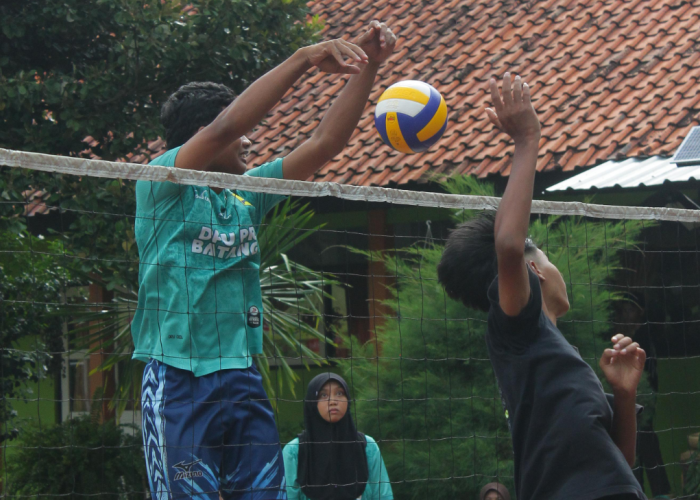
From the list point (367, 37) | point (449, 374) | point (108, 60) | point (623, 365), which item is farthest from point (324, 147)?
point (108, 60)

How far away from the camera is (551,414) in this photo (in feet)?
7.20

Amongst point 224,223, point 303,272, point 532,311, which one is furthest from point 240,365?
point 303,272

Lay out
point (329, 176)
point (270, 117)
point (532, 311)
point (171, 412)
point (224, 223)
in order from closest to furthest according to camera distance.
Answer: point (532, 311) → point (171, 412) → point (224, 223) → point (329, 176) → point (270, 117)

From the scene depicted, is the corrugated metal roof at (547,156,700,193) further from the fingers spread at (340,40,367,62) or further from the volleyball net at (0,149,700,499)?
the fingers spread at (340,40,367,62)

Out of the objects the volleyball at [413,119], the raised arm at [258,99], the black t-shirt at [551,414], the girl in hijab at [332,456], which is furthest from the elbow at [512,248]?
the girl in hijab at [332,456]

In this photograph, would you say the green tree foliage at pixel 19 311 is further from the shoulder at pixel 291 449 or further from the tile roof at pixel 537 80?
the tile roof at pixel 537 80

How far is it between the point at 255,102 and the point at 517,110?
2.43ft

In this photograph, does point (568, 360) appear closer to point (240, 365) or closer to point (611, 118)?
point (240, 365)

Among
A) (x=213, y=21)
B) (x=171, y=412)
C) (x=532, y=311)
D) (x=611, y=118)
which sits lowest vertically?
(x=171, y=412)

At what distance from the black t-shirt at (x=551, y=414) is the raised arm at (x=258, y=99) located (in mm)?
829

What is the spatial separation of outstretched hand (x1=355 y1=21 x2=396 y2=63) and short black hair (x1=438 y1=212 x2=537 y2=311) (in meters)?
0.79

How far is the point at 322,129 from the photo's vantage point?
3.07 m

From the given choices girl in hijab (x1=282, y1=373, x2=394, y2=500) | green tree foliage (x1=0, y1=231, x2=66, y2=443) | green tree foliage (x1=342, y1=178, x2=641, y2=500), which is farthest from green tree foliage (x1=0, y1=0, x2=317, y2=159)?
girl in hijab (x1=282, y1=373, x2=394, y2=500)

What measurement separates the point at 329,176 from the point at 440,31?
2.74m
